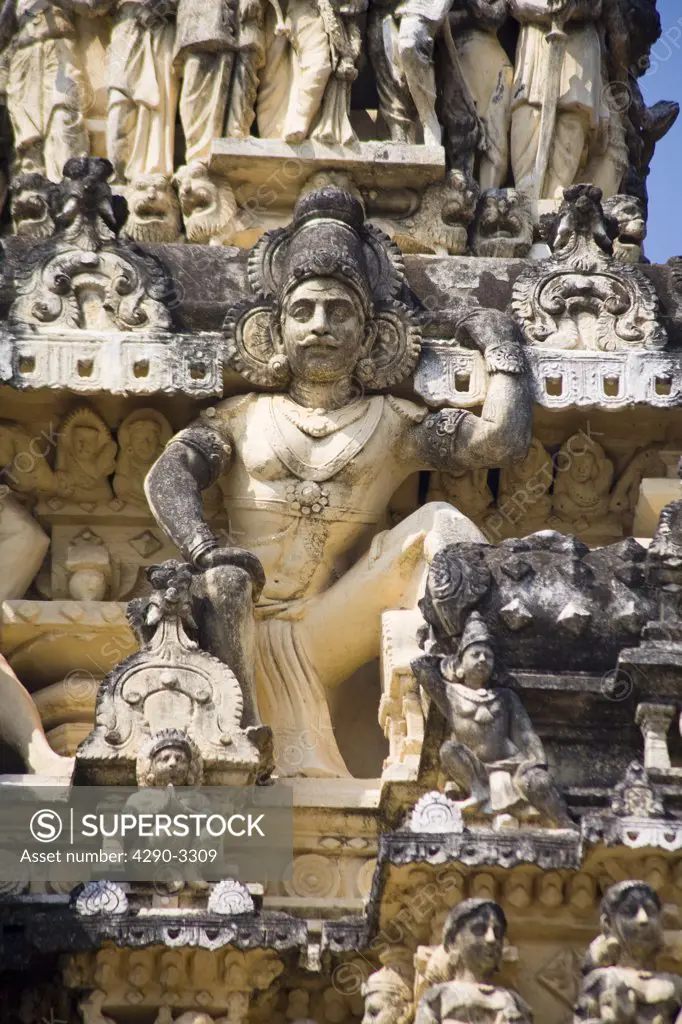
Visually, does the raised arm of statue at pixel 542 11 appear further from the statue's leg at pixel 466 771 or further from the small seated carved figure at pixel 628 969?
the small seated carved figure at pixel 628 969

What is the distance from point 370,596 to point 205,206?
15.3 feet

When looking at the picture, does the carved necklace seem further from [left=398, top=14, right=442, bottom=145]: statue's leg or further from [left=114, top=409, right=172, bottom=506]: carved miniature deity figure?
[left=398, top=14, right=442, bottom=145]: statue's leg

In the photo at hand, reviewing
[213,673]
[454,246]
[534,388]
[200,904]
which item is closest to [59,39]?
[454,246]

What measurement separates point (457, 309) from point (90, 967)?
5.99m

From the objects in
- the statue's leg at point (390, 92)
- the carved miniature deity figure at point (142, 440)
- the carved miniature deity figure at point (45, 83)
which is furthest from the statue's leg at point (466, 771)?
the carved miniature deity figure at point (45, 83)

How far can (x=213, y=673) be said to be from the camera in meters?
19.6

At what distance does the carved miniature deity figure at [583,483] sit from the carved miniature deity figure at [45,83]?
5099 mm

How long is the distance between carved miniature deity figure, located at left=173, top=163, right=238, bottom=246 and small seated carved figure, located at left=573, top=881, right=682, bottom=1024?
835cm

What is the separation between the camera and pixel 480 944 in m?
17.2

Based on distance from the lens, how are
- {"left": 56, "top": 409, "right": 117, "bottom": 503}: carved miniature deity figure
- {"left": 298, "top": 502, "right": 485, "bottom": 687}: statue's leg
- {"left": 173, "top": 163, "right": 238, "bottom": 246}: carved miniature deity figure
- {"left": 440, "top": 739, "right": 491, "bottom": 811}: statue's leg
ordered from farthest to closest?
{"left": 173, "top": 163, "right": 238, "bottom": 246}: carved miniature deity figure, {"left": 56, "top": 409, "right": 117, "bottom": 503}: carved miniature deity figure, {"left": 298, "top": 502, "right": 485, "bottom": 687}: statue's leg, {"left": 440, "top": 739, "right": 491, "bottom": 811}: statue's leg

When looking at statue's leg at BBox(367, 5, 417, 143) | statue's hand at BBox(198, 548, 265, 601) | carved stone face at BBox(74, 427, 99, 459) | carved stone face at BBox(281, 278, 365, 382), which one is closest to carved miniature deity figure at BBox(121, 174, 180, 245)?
statue's leg at BBox(367, 5, 417, 143)

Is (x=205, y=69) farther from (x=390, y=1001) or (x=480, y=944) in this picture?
(x=480, y=944)

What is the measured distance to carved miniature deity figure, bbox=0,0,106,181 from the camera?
2492 cm

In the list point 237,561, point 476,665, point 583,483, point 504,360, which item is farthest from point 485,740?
point 583,483
